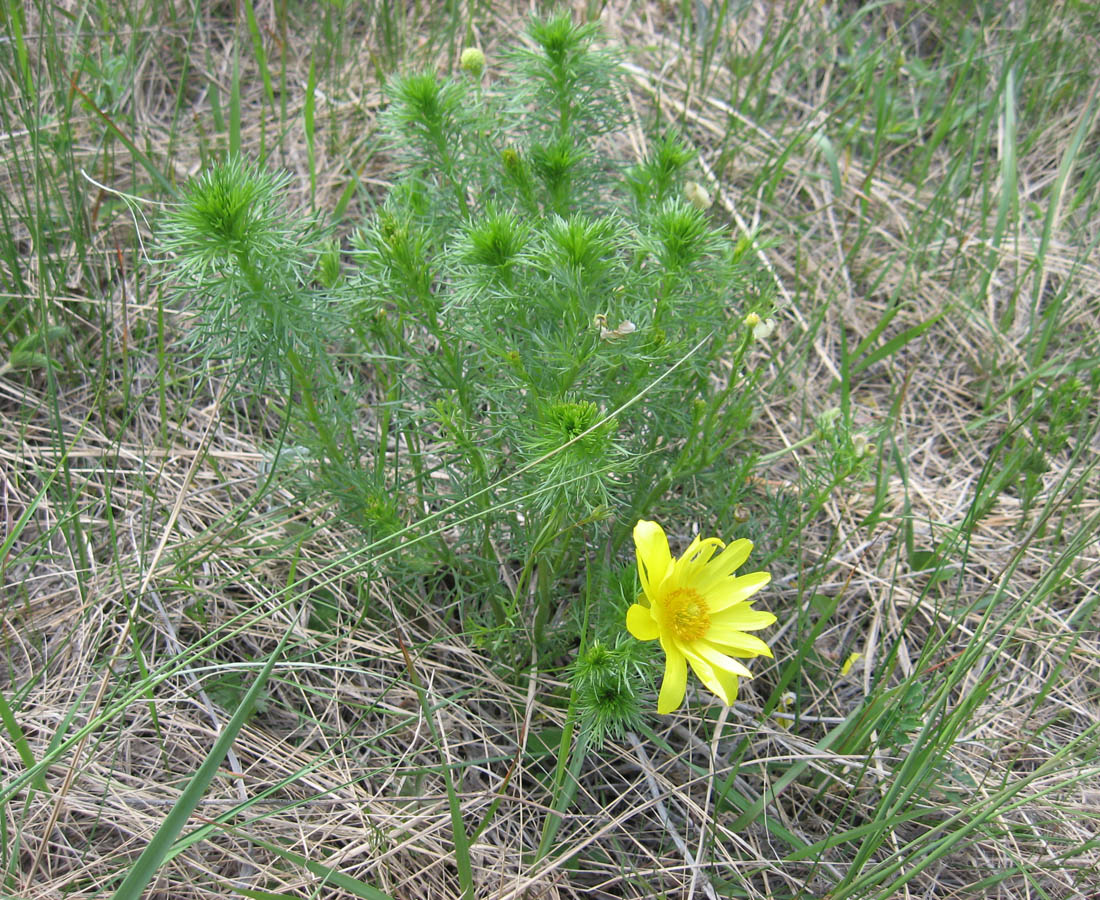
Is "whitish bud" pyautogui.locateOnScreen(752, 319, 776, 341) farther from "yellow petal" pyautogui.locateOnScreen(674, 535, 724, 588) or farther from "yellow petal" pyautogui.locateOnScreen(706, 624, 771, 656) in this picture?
"yellow petal" pyautogui.locateOnScreen(706, 624, 771, 656)

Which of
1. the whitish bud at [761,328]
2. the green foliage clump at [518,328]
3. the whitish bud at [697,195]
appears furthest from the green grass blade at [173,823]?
the whitish bud at [697,195]

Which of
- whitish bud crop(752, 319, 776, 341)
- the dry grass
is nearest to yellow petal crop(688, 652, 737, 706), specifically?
the dry grass

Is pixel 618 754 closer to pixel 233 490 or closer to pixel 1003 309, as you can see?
pixel 233 490

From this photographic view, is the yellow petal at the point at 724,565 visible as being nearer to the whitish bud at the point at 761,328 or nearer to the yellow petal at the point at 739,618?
the yellow petal at the point at 739,618

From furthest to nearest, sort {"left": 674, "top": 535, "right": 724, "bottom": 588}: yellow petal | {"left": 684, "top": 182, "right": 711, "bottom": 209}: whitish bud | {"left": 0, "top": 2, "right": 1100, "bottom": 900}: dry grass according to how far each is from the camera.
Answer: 1. {"left": 684, "top": 182, "right": 711, "bottom": 209}: whitish bud
2. {"left": 0, "top": 2, "right": 1100, "bottom": 900}: dry grass
3. {"left": 674, "top": 535, "right": 724, "bottom": 588}: yellow petal

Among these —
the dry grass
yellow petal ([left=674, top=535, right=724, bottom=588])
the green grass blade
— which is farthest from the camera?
the dry grass

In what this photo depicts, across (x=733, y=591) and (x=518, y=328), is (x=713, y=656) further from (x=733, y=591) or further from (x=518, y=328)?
(x=518, y=328)

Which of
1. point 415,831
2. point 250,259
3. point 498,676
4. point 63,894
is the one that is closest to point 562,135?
point 250,259
